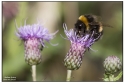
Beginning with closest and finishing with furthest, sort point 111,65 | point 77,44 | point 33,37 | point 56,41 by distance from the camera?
1. point 111,65
2. point 77,44
3. point 33,37
4. point 56,41

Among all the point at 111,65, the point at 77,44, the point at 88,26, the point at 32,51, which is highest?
the point at 88,26

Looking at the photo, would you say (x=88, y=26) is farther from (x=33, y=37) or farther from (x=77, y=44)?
(x=33, y=37)

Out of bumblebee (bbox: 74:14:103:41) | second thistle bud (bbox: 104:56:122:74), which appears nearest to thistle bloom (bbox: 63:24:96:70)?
bumblebee (bbox: 74:14:103:41)

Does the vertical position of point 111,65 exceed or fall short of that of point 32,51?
it falls short

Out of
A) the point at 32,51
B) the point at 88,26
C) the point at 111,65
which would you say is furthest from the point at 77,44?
the point at 32,51

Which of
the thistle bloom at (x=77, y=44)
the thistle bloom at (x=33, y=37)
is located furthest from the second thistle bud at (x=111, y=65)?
the thistle bloom at (x=33, y=37)

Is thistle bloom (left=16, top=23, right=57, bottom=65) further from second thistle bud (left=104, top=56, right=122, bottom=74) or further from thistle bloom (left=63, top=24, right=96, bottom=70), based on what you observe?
second thistle bud (left=104, top=56, right=122, bottom=74)
